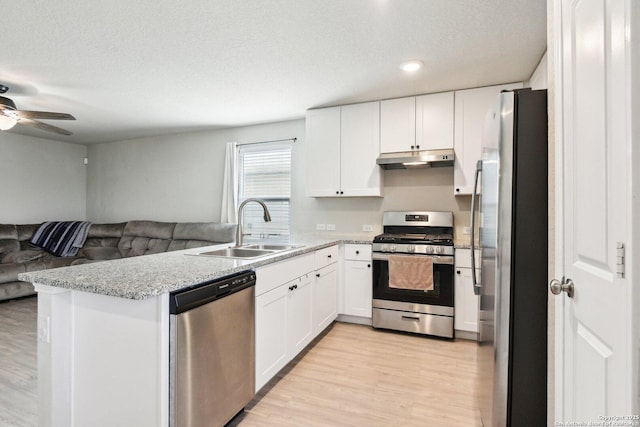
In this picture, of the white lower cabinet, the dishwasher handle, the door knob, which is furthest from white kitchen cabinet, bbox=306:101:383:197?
the door knob

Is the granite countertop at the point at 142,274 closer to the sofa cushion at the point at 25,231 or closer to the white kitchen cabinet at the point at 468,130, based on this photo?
the white kitchen cabinet at the point at 468,130

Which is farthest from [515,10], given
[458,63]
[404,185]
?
[404,185]

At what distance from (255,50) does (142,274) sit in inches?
70.4

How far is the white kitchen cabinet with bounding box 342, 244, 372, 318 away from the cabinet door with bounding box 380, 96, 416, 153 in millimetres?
1106

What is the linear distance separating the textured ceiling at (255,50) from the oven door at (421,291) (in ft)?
5.57

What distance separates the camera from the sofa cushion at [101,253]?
4812mm

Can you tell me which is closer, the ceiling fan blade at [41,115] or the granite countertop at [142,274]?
the granite countertop at [142,274]

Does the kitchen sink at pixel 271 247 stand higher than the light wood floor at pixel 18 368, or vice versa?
the kitchen sink at pixel 271 247

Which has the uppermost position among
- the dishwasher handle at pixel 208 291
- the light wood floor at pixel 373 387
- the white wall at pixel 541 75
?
the white wall at pixel 541 75

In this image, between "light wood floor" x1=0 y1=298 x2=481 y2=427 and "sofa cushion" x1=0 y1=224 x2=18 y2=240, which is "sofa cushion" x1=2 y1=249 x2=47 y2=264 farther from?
"light wood floor" x1=0 y1=298 x2=481 y2=427

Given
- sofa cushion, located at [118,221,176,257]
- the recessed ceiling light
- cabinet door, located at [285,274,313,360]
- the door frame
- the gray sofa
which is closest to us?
the door frame

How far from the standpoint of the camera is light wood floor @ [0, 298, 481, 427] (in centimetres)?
190

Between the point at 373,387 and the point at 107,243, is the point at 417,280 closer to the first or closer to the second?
the point at 373,387

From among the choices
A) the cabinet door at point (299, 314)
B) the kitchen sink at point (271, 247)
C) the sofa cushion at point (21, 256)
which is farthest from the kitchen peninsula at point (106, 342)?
the sofa cushion at point (21, 256)
